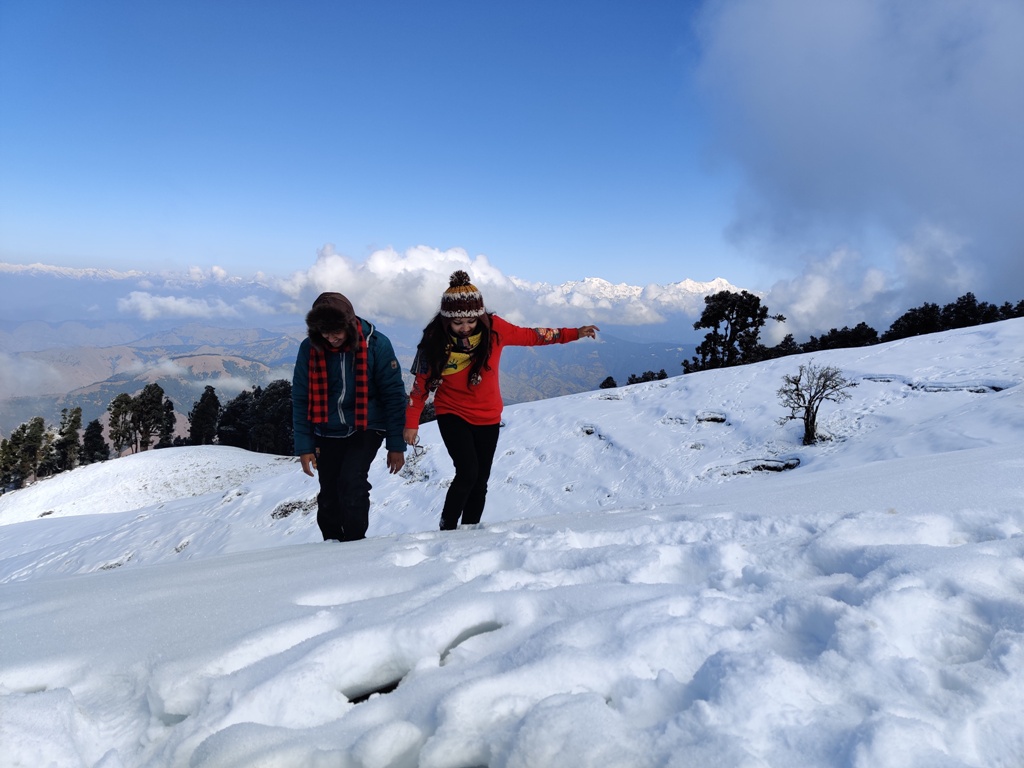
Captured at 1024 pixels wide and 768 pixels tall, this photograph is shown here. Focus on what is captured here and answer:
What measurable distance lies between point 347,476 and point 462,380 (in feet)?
4.55

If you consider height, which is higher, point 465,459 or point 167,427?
point 465,459

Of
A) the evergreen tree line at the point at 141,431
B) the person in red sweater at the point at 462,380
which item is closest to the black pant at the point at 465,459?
the person in red sweater at the point at 462,380

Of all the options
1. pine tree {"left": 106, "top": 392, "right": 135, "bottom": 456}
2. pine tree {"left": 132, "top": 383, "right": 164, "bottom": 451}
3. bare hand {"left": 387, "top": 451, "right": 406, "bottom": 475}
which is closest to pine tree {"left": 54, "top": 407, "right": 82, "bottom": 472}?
pine tree {"left": 106, "top": 392, "right": 135, "bottom": 456}

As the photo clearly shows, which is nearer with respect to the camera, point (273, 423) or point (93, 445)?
point (273, 423)

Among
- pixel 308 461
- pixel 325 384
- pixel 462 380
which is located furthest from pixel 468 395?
pixel 308 461

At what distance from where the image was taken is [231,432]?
5694 cm

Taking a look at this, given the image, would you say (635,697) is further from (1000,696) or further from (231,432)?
(231,432)

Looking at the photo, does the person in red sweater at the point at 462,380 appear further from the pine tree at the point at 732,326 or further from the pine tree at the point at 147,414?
the pine tree at the point at 147,414

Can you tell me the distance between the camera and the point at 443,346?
15.1 feet

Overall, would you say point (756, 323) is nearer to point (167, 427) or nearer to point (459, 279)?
point (459, 279)

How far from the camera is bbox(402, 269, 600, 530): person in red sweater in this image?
457 cm

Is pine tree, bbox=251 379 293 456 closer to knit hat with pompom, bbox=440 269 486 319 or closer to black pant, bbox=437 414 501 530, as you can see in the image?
black pant, bbox=437 414 501 530

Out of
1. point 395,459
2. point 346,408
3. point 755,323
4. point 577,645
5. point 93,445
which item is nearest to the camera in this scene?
point 577,645

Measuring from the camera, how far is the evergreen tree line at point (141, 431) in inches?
1866
